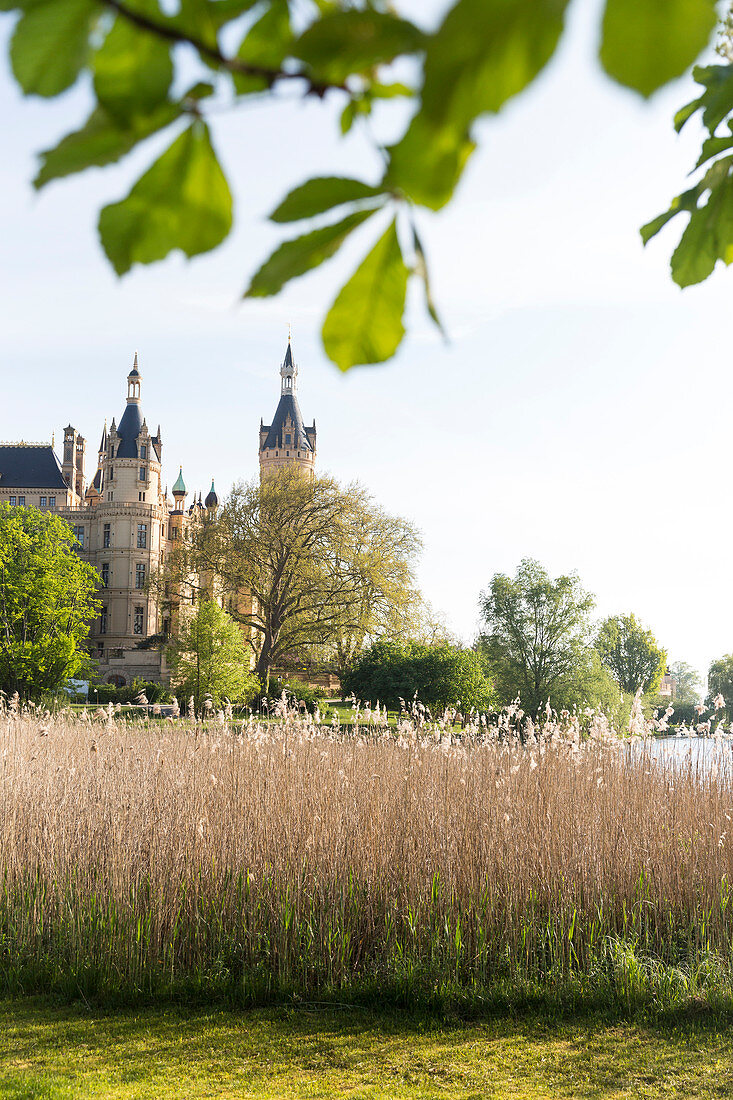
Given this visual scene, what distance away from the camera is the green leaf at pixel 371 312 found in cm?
48

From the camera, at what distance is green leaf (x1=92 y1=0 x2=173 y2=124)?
41cm

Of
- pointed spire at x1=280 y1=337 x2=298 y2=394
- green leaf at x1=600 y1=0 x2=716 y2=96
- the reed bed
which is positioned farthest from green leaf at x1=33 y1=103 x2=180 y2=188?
pointed spire at x1=280 y1=337 x2=298 y2=394

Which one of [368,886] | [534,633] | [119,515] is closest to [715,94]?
[368,886]

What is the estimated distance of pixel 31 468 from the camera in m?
52.9

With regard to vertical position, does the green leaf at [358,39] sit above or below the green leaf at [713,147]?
below

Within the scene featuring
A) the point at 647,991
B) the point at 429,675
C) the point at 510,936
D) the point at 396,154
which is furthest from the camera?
the point at 429,675

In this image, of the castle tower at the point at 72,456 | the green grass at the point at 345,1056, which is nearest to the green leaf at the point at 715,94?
the green grass at the point at 345,1056

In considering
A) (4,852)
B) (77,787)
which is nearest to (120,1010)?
(4,852)

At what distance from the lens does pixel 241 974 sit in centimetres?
448

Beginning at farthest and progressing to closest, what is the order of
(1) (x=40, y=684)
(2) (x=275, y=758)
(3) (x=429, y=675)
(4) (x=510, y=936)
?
(1) (x=40, y=684) < (3) (x=429, y=675) < (2) (x=275, y=758) < (4) (x=510, y=936)

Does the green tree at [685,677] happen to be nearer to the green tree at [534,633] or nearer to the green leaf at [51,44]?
the green tree at [534,633]

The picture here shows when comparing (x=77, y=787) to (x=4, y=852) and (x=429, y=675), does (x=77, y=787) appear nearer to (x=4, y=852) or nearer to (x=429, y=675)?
(x=4, y=852)

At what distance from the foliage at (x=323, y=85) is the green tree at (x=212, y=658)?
2344 cm

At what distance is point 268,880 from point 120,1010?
0.99m
